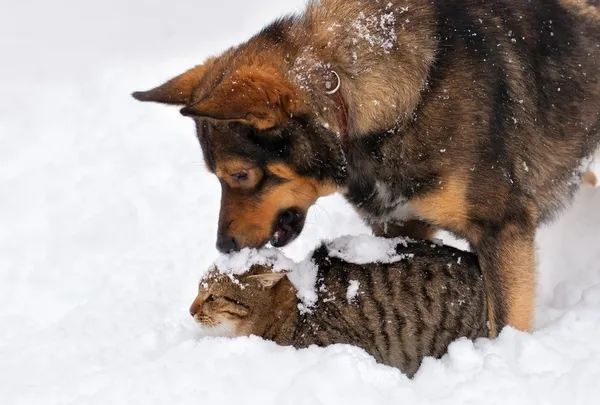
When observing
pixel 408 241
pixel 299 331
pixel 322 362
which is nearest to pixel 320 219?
pixel 408 241

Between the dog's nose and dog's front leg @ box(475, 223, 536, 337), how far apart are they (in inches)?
52.0

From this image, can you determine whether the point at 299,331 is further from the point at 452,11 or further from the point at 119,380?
the point at 452,11

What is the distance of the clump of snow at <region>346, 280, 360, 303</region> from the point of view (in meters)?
4.02

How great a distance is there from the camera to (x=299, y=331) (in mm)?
3996

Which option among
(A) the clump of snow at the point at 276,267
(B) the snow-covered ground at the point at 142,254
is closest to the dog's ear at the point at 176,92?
(A) the clump of snow at the point at 276,267

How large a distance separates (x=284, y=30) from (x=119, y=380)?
6.43 ft

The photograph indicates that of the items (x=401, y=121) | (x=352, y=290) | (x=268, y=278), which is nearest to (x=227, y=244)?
(x=268, y=278)

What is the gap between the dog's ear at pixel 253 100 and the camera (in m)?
3.27

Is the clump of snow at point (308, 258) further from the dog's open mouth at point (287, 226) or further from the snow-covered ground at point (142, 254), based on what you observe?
the snow-covered ground at point (142, 254)

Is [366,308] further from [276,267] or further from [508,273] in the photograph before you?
[508,273]

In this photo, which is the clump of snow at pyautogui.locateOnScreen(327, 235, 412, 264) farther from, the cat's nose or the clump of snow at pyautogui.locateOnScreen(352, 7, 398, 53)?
the clump of snow at pyautogui.locateOnScreen(352, 7, 398, 53)

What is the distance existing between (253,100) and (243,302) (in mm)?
1192

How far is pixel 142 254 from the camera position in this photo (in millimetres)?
5492

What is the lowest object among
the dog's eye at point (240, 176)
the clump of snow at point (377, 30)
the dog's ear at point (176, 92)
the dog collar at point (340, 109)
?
the dog's eye at point (240, 176)
